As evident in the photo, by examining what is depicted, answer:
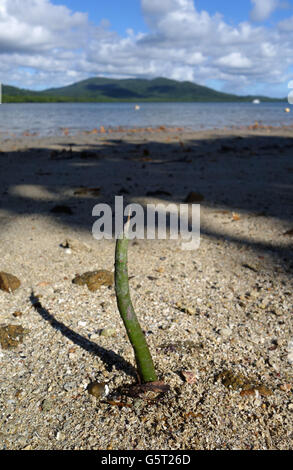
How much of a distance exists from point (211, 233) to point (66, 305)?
6.63 ft

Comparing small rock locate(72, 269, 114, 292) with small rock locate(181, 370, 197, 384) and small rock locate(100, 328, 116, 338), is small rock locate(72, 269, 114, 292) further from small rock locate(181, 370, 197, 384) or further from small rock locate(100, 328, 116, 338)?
small rock locate(181, 370, 197, 384)

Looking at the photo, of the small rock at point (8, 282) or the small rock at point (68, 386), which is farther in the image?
the small rock at point (8, 282)

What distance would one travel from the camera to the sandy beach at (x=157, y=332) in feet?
5.19

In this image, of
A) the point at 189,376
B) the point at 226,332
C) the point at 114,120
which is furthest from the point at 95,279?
the point at 114,120

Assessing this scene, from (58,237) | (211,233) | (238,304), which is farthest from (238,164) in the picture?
(238,304)

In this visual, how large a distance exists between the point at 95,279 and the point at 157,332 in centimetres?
85

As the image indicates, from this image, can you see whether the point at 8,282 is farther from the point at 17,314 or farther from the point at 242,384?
the point at 242,384

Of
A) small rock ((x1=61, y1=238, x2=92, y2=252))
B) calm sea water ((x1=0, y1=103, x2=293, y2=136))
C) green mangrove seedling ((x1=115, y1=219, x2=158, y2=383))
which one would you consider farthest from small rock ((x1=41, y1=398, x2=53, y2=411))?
calm sea water ((x1=0, y1=103, x2=293, y2=136))

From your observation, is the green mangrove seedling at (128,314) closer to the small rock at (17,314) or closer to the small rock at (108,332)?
the small rock at (108,332)

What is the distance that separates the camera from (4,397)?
1760 mm

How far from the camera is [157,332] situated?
2.31 meters

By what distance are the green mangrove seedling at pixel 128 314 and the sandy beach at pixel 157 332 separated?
14cm

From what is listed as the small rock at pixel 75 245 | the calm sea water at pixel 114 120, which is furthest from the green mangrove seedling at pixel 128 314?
the calm sea water at pixel 114 120

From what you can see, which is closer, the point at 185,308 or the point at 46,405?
the point at 46,405
